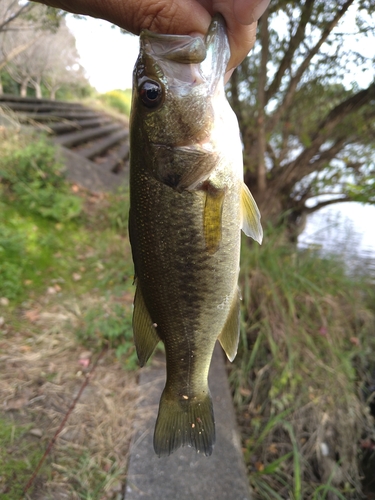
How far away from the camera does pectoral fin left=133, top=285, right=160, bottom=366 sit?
1.42 metres

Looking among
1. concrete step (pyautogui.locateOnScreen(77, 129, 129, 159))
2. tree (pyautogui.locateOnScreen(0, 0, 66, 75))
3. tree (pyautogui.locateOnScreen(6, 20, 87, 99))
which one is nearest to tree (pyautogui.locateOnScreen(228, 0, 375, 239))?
tree (pyautogui.locateOnScreen(0, 0, 66, 75))

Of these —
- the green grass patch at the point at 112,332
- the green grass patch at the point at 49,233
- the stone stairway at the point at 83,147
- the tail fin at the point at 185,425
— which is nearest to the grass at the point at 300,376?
the green grass patch at the point at 112,332

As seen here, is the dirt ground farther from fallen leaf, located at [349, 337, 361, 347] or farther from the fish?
fallen leaf, located at [349, 337, 361, 347]

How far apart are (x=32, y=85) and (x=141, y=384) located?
20241 mm

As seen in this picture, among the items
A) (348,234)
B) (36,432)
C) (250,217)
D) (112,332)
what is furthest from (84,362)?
(348,234)

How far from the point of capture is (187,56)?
46.3 inches

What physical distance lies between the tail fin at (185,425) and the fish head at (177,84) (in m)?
1.14

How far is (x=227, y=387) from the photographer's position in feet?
10.2

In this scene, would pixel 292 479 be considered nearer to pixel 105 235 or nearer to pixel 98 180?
pixel 105 235

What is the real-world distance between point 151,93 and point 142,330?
933mm

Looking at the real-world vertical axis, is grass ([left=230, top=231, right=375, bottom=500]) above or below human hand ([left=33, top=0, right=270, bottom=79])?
below

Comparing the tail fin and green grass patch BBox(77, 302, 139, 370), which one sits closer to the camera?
the tail fin

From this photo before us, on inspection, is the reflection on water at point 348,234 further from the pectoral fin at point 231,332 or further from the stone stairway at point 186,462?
the pectoral fin at point 231,332

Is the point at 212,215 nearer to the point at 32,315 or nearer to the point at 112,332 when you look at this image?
the point at 112,332
